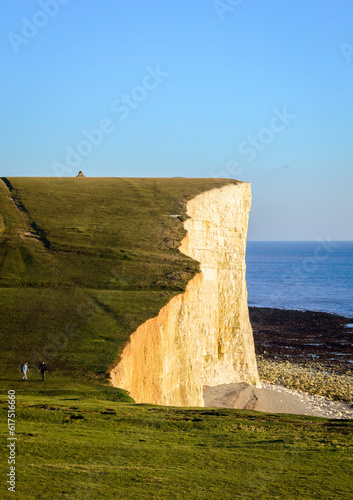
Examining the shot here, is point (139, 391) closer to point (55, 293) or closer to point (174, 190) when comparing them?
point (55, 293)

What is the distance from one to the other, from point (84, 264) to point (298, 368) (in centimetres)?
2664

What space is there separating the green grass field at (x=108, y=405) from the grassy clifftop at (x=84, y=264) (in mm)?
101

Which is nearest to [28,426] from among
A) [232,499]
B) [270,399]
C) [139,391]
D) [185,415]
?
[185,415]

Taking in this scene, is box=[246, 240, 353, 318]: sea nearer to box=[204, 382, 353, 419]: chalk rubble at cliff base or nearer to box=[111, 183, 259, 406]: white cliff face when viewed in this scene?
box=[111, 183, 259, 406]: white cliff face

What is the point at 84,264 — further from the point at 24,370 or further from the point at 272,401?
the point at 272,401

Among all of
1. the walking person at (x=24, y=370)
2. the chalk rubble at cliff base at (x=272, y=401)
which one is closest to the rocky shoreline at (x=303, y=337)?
the chalk rubble at cliff base at (x=272, y=401)

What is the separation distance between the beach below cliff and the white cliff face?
9.18 ft

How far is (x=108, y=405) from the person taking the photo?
57.2ft

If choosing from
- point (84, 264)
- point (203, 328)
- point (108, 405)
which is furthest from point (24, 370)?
point (203, 328)

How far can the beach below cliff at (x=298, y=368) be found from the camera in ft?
118

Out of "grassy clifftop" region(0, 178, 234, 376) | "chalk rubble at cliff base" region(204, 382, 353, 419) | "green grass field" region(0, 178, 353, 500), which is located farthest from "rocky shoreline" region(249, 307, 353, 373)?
"green grass field" region(0, 178, 353, 500)

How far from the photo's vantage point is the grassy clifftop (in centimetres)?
2434

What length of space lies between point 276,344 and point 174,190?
78.1ft

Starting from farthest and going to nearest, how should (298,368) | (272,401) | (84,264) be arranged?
1. (298,368)
2. (272,401)
3. (84,264)
